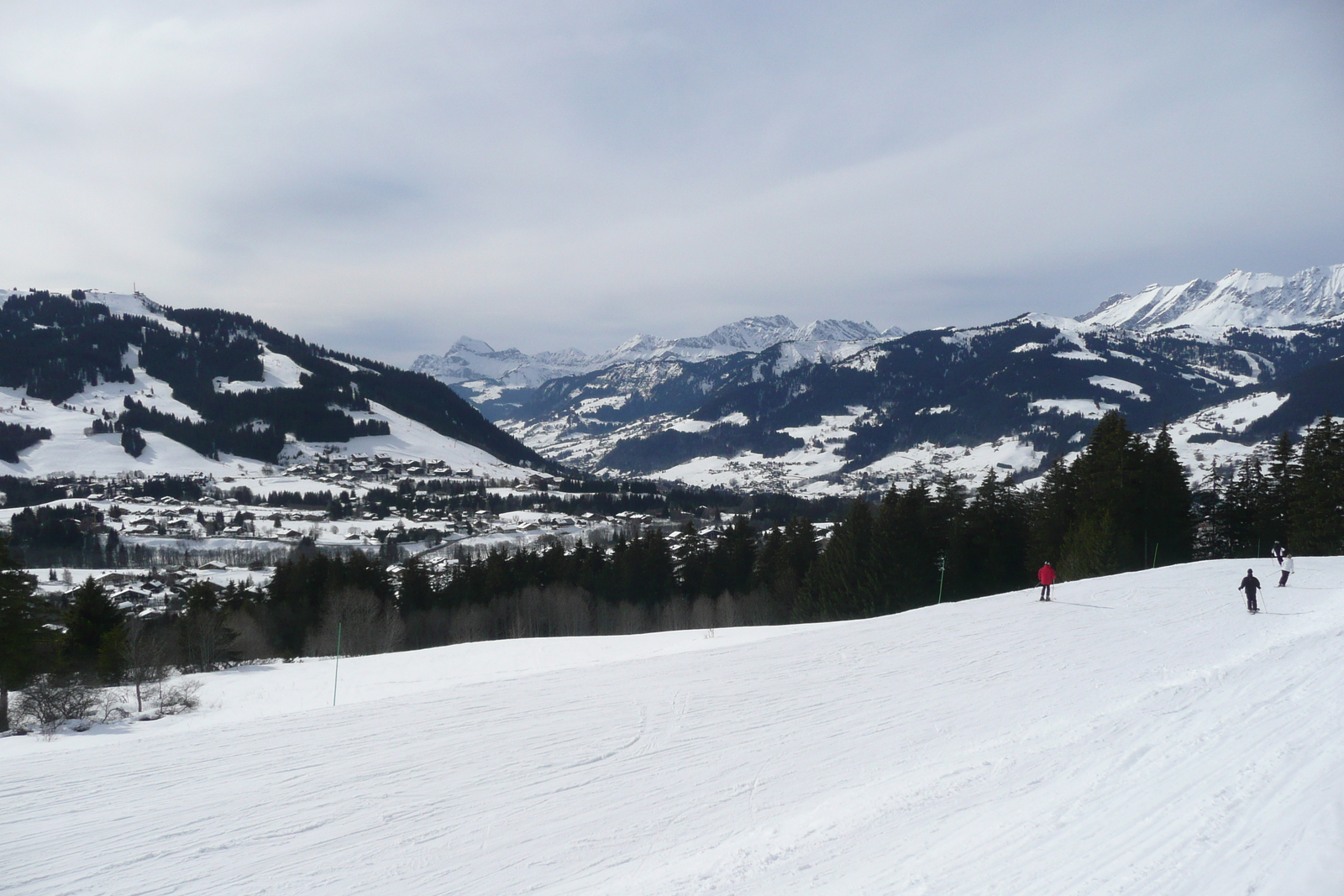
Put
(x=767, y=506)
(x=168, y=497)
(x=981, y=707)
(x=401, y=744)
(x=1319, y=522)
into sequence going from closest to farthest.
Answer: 1. (x=401, y=744)
2. (x=981, y=707)
3. (x=1319, y=522)
4. (x=168, y=497)
5. (x=767, y=506)

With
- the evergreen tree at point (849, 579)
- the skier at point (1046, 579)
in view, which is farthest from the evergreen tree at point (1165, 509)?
the skier at point (1046, 579)

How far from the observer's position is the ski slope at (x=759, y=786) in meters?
6.65

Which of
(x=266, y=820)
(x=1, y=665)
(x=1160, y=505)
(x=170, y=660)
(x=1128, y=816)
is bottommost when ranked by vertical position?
(x=170, y=660)

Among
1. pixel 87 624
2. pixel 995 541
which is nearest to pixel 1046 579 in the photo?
pixel 995 541

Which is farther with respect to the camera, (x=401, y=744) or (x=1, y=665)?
(x=1, y=665)

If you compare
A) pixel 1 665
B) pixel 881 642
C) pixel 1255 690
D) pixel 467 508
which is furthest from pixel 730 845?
pixel 467 508

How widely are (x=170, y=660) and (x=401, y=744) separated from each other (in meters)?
35.4

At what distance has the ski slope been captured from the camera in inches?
262

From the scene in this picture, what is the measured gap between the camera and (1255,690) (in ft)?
37.2

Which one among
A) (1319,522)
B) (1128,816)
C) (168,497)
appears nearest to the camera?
(1128,816)

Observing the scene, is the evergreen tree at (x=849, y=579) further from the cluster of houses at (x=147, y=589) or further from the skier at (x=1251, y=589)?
the cluster of houses at (x=147, y=589)

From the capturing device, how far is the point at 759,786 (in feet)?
29.4

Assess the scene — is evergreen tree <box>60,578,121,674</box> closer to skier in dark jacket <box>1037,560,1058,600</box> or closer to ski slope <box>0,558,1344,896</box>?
ski slope <box>0,558,1344,896</box>

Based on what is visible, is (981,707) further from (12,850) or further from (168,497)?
(168,497)
